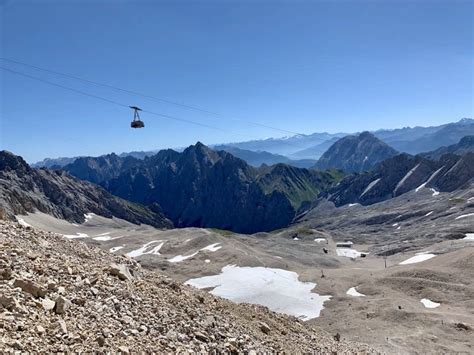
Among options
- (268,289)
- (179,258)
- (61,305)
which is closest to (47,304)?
(61,305)

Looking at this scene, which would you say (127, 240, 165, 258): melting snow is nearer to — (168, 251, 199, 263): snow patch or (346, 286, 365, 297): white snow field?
(168, 251, 199, 263): snow patch

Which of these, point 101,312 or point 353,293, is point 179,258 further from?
point 101,312

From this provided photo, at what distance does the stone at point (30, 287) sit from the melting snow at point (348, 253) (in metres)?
140

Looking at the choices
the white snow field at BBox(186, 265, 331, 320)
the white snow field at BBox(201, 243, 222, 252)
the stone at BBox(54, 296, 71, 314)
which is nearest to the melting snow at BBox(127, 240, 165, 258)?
the white snow field at BBox(201, 243, 222, 252)

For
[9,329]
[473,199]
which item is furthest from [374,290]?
[473,199]

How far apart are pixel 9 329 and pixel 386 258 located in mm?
134377

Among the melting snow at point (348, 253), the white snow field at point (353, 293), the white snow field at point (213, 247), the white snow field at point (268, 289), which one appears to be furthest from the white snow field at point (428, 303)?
the melting snow at point (348, 253)

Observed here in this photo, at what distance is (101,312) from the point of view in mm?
15789

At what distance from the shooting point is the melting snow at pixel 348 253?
15039 centimetres

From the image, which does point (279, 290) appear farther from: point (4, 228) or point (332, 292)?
point (4, 228)

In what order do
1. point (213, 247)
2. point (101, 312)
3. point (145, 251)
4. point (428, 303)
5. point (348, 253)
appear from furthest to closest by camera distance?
1. point (348, 253)
2. point (145, 251)
3. point (213, 247)
4. point (428, 303)
5. point (101, 312)

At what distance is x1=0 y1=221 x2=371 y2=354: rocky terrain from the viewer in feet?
42.8

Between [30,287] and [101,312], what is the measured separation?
2615mm

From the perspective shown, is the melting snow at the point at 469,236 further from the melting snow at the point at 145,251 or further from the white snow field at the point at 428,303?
the melting snow at the point at 145,251
